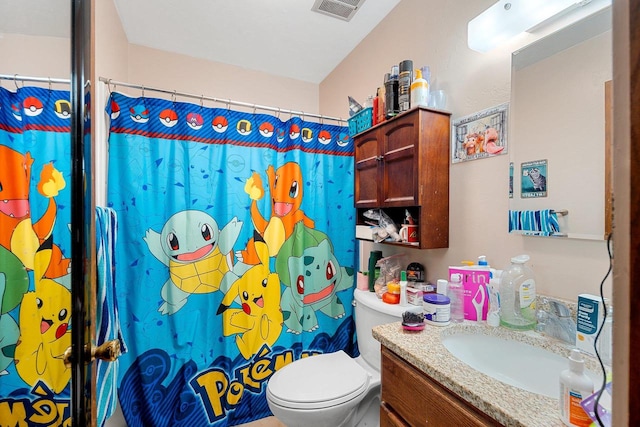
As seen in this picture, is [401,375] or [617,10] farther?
[401,375]

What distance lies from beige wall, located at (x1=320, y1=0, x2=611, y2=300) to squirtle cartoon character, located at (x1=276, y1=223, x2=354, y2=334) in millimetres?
464

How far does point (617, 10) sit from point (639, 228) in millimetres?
206

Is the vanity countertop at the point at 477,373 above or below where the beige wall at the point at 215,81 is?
below

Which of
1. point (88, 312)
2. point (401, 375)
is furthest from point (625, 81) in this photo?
point (88, 312)

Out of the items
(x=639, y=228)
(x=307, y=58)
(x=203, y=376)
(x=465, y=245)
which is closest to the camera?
(x=639, y=228)

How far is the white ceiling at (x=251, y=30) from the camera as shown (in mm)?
1642

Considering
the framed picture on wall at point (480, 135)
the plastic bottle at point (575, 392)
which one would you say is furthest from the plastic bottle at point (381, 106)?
the plastic bottle at point (575, 392)

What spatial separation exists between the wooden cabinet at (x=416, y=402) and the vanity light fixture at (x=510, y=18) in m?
1.19

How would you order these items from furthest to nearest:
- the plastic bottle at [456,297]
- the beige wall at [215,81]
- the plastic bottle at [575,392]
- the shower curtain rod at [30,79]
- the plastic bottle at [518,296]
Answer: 1. the beige wall at [215,81]
2. the plastic bottle at [456,297]
3. the plastic bottle at [518,296]
4. the shower curtain rod at [30,79]
5. the plastic bottle at [575,392]

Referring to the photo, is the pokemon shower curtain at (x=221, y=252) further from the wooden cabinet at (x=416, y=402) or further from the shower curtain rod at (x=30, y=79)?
the wooden cabinet at (x=416, y=402)

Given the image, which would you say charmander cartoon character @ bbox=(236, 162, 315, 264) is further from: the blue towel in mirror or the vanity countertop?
the blue towel in mirror

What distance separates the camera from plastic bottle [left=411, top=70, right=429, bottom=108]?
1.26 metres

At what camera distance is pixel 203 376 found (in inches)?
62.1

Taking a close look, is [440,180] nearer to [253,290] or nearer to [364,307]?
[364,307]
